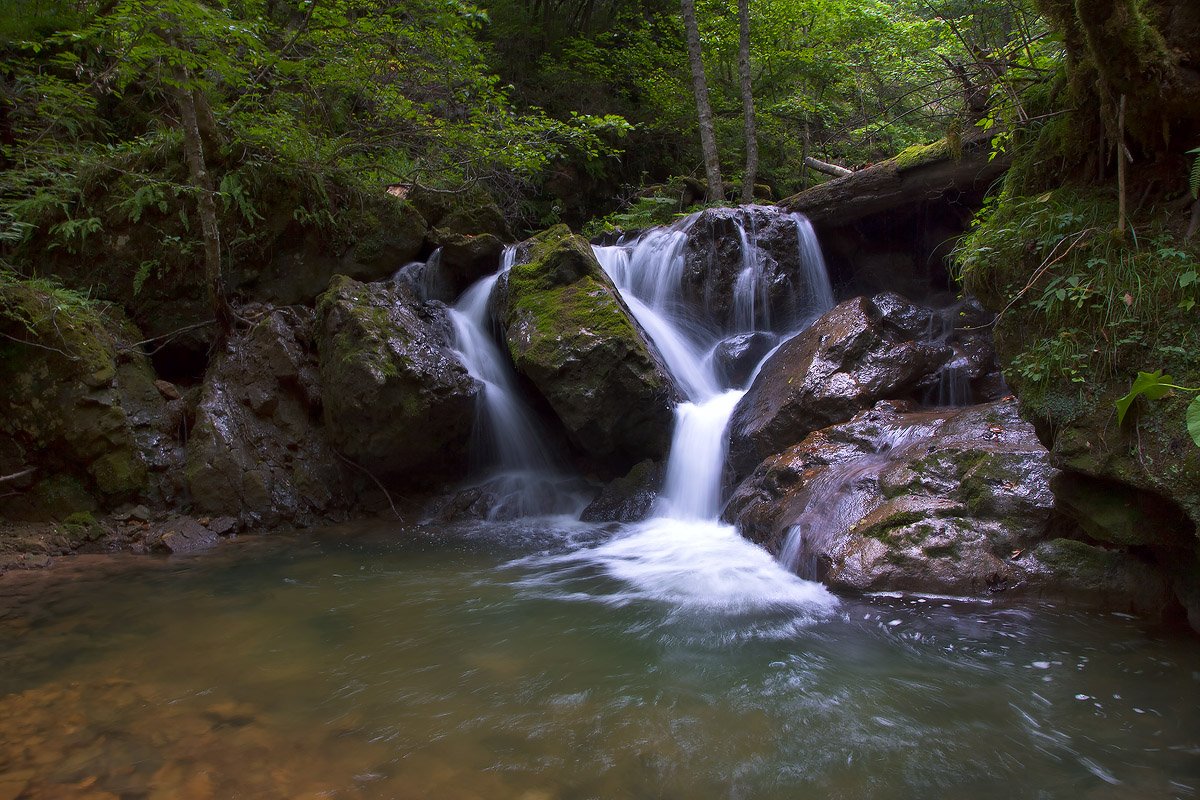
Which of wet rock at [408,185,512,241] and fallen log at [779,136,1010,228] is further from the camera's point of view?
wet rock at [408,185,512,241]

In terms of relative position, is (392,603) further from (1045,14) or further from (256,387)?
(1045,14)

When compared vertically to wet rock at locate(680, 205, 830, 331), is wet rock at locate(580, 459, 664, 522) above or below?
below

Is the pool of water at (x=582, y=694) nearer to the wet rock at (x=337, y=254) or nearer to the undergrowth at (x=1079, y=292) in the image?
the undergrowth at (x=1079, y=292)

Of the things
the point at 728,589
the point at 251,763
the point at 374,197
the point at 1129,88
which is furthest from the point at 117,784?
the point at 374,197

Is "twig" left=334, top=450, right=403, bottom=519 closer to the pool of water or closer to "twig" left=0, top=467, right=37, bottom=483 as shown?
the pool of water

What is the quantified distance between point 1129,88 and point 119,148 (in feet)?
34.3

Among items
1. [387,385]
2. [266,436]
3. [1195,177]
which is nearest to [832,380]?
[1195,177]

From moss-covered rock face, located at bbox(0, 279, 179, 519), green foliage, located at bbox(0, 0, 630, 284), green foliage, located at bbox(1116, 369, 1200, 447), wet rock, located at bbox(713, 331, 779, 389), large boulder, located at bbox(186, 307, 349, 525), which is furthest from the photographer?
wet rock, located at bbox(713, 331, 779, 389)

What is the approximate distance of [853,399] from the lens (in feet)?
20.9

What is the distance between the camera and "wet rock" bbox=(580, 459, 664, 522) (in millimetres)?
7113

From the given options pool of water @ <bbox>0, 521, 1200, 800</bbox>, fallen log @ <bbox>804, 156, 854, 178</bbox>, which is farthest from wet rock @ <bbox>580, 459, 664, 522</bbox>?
fallen log @ <bbox>804, 156, 854, 178</bbox>

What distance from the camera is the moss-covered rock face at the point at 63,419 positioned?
6.37 m

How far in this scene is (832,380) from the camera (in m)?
6.54

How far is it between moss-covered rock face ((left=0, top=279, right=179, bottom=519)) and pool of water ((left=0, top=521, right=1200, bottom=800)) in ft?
5.79
